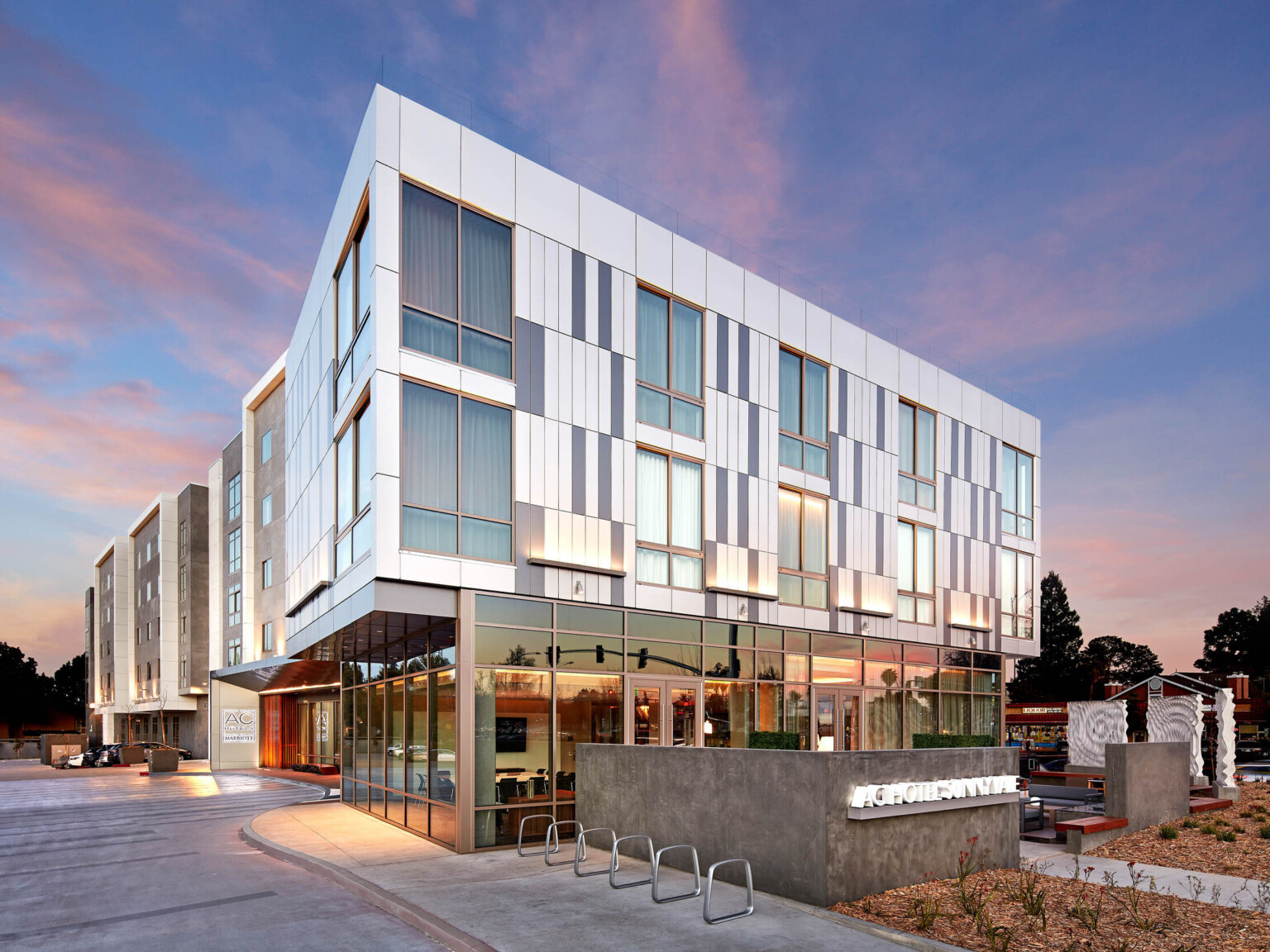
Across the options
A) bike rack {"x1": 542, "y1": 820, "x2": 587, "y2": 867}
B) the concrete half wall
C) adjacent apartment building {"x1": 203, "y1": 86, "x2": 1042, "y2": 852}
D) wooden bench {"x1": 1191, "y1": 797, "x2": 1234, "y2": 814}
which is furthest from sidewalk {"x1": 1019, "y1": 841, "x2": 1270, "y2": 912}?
bike rack {"x1": 542, "y1": 820, "x2": 587, "y2": 867}

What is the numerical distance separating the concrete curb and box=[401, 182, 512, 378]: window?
835cm

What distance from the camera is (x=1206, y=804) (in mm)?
20906

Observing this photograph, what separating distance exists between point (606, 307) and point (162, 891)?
40.8ft

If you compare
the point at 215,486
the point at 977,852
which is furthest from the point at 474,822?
the point at 215,486

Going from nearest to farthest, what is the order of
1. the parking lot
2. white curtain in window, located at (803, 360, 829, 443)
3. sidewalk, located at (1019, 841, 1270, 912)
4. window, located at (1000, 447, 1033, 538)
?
the parking lot → sidewalk, located at (1019, 841, 1270, 912) → white curtain in window, located at (803, 360, 829, 443) → window, located at (1000, 447, 1033, 538)

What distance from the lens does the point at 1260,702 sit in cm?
6334

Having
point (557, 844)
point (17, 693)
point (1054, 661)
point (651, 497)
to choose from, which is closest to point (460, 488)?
point (651, 497)

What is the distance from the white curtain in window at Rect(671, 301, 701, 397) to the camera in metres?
19.5

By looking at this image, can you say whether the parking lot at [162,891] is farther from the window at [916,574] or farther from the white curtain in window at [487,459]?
the window at [916,574]

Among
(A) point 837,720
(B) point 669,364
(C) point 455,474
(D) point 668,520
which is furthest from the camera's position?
(A) point 837,720

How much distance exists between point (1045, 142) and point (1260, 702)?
57.1 meters

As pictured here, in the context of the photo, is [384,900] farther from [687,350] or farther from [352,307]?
[687,350]

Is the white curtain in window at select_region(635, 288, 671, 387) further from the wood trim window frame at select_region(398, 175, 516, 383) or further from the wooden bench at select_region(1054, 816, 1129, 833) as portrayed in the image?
the wooden bench at select_region(1054, 816, 1129, 833)

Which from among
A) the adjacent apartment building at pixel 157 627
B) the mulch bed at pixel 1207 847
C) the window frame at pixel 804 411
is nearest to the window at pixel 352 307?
the window frame at pixel 804 411
